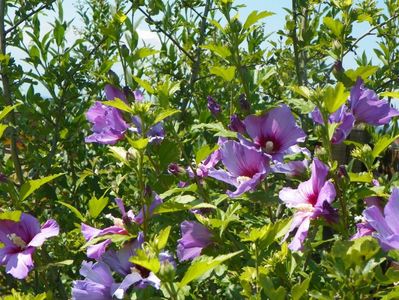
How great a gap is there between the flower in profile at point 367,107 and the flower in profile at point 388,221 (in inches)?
18.9

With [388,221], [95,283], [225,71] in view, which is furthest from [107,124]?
[388,221]

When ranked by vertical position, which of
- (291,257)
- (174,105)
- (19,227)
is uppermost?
(174,105)

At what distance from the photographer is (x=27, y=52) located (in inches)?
101

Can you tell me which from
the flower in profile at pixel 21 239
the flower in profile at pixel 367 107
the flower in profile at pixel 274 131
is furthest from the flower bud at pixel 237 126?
the flower in profile at pixel 21 239

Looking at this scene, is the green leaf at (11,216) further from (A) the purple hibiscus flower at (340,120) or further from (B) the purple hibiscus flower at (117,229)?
(A) the purple hibiscus flower at (340,120)

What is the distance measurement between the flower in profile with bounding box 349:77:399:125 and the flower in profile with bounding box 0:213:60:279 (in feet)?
2.63

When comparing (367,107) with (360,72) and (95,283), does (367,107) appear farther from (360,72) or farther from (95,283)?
(95,283)

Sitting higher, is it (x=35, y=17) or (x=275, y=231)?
(x=35, y=17)

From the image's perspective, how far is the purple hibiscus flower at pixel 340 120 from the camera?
1.38 meters

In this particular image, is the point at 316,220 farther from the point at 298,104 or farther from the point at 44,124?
the point at 44,124

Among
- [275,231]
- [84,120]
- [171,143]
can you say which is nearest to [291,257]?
[275,231]

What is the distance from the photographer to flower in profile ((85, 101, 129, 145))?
163 centimetres

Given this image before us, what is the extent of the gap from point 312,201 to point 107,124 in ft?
2.07

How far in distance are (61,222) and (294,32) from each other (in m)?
1.13
